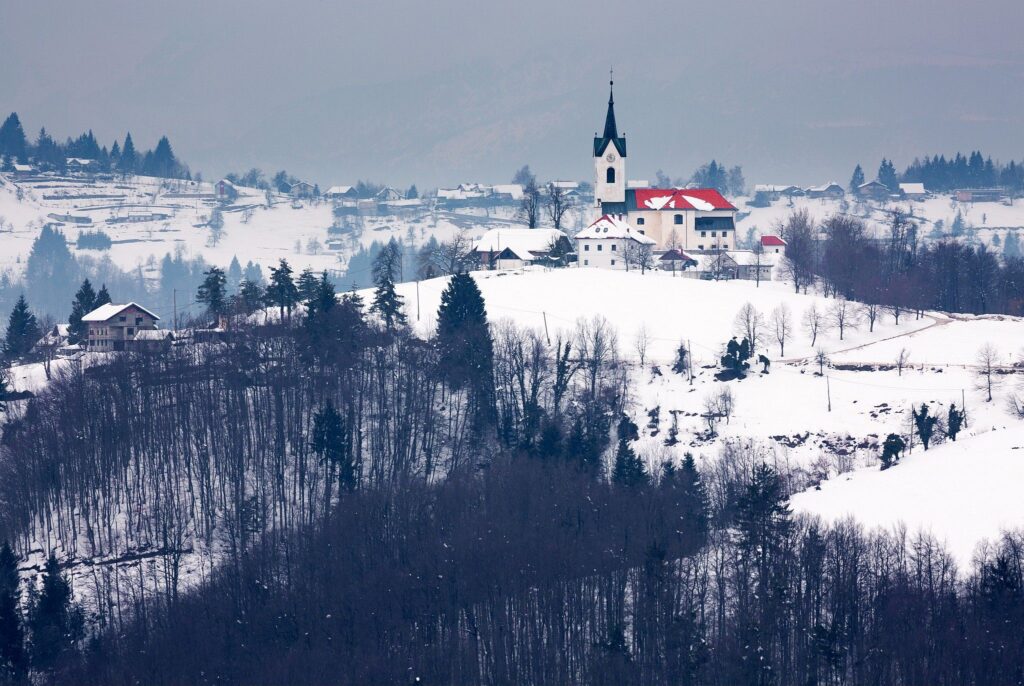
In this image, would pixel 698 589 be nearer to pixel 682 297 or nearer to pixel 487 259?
pixel 682 297

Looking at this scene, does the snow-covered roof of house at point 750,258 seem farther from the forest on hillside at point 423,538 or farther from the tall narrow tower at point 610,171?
the forest on hillside at point 423,538

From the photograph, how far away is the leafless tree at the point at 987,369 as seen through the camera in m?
71.9

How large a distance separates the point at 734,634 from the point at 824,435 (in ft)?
73.2

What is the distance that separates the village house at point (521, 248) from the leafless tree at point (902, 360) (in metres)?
26.6

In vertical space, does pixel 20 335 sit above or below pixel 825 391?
above

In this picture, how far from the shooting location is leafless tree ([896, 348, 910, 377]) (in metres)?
75.6

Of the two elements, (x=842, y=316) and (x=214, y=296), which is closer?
(x=214, y=296)

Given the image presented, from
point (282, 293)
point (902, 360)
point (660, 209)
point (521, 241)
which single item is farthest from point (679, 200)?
point (282, 293)

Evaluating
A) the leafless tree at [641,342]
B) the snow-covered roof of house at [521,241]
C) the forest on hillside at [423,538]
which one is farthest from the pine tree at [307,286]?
the snow-covered roof of house at [521,241]

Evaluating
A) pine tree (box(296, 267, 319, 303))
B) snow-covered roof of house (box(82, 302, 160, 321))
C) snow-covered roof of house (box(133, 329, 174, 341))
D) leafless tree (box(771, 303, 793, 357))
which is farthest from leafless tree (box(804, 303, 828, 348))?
snow-covered roof of house (box(82, 302, 160, 321))

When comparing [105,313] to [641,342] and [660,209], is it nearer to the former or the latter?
[641,342]

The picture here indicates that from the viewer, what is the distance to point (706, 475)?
6475cm

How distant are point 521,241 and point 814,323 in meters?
24.8

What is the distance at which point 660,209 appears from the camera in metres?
110
